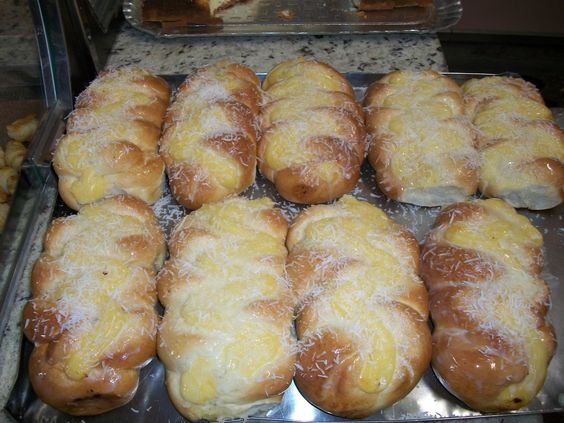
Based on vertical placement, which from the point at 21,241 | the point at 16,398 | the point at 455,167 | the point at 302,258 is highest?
the point at 455,167

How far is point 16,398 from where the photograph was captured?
60.6 inches

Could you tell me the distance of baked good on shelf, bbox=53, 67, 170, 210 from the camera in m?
1.91

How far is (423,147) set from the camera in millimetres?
2002

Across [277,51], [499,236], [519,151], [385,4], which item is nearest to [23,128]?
[277,51]

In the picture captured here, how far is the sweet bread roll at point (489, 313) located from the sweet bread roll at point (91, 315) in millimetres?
960

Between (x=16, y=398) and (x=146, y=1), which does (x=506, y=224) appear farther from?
(x=146, y=1)

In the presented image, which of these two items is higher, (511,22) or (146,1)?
(146,1)

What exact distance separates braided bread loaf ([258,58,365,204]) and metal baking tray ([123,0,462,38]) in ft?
2.57

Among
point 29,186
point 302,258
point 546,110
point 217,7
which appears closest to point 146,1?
point 217,7

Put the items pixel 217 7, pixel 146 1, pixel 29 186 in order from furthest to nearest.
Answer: pixel 217 7 < pixel 146 1 < pixel 29 186

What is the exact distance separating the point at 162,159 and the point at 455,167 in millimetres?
1209

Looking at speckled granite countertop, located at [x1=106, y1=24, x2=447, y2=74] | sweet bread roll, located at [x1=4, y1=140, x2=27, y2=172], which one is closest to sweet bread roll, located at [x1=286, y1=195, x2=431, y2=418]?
sweet bread roll, located at [x1=4, y1=140, x2=27, y2=172]

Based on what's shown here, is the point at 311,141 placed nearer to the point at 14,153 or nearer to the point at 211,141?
the point at 211,141

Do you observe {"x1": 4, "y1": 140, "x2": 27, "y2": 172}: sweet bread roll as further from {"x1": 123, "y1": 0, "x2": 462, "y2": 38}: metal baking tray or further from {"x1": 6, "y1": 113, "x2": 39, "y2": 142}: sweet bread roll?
{"x1": 123, "y1": 0, "x2": 462, "y2": 38}: metal baking tray
